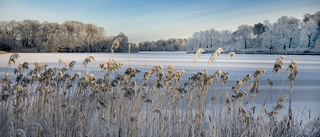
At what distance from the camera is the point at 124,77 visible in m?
3.68

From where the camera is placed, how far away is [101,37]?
241ft

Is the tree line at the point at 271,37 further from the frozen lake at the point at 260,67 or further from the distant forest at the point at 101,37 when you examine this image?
the frozen lake at the point at 260,67

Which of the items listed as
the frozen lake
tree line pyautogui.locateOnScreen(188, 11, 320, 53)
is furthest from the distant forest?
the frozen lake

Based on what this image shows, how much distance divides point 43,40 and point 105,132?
7117 cm

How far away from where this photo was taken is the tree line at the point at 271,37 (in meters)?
64.6

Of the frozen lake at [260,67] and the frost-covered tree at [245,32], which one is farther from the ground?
the frost-covered tree at [245,32]

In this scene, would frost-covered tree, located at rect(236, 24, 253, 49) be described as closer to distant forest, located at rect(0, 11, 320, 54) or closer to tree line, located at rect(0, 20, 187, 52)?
distant forest, located at rect(0, 11, 320, 54)

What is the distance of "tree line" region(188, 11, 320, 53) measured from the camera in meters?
64.6

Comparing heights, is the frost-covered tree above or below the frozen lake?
above

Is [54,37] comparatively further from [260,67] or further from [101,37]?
[260,67]

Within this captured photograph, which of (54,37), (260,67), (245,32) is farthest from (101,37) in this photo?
(260,67)

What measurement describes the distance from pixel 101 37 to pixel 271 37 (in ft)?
137

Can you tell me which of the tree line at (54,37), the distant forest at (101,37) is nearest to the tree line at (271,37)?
the distant forest at (101,37)

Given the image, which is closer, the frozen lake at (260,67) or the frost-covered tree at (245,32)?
the frozen lake at (260,67)
